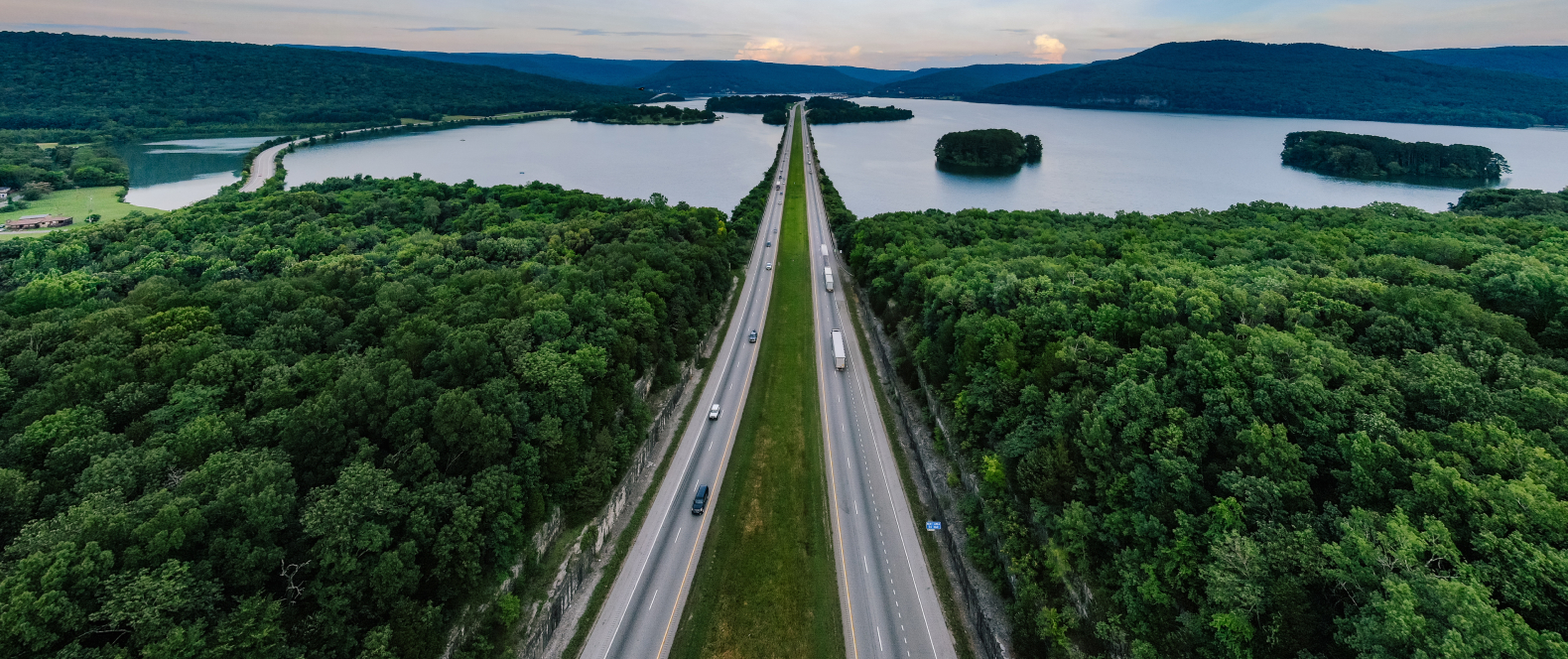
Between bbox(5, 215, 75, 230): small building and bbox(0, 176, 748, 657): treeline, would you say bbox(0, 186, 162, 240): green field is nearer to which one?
bbox(5, 215, 75, 230): small building

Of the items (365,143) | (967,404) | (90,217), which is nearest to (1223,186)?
(967,404)

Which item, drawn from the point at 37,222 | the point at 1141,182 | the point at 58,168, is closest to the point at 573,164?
the point at 58,168

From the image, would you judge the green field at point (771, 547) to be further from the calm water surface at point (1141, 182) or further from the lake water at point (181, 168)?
the lake water at point (181, 168)

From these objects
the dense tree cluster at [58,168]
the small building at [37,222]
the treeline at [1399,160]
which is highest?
the treeline at [1399,160]

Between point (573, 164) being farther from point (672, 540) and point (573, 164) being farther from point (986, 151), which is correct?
point (672, 540)

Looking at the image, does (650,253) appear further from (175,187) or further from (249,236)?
(175,187)

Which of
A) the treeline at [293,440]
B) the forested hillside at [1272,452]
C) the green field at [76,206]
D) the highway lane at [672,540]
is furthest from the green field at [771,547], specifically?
the green field at [76,206]
